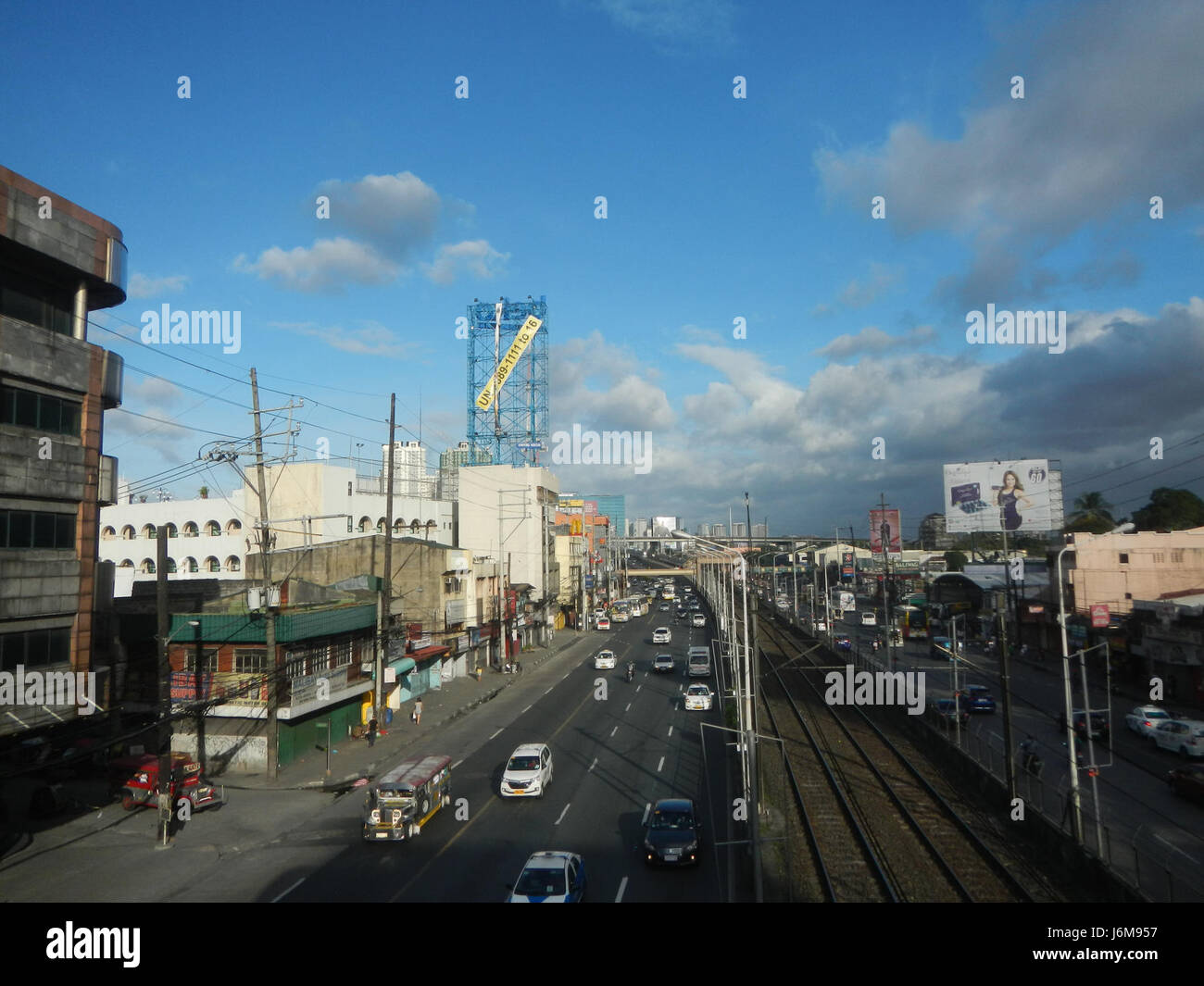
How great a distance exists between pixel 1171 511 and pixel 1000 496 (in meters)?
46.5

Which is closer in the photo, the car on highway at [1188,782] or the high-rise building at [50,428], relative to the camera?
the high-rise building at [50,428]

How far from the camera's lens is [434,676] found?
46.4 m

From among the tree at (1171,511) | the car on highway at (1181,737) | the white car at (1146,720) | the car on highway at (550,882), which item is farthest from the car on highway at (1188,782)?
the tree at (1171,511)

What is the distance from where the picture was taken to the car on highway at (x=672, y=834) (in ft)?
58.2

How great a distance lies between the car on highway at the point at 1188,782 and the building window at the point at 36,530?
3348 cm

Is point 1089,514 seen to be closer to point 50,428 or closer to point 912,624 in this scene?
point 912,624

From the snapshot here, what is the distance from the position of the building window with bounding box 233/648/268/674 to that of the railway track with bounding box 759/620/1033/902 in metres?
19.5

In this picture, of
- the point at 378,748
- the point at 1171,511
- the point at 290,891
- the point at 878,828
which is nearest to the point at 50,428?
the point at 290,891

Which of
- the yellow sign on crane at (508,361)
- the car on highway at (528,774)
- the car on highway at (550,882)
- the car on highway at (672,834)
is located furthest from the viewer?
the yellow sign on crane at (508,361)

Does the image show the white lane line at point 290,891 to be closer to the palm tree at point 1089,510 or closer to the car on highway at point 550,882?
the car on highway at point 550,882

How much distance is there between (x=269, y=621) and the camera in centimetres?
2562
